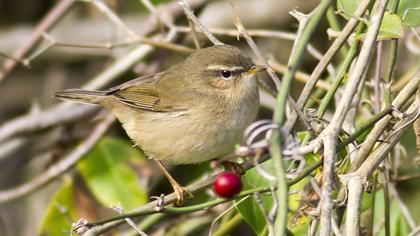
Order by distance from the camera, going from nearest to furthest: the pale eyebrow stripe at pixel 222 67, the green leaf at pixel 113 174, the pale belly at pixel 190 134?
the pale belly at pixel 190 134 < the pale eyebrow stripe at pixel 222 67 < the green leaf at pixel 113 174

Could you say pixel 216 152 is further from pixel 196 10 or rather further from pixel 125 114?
pixel 196 10

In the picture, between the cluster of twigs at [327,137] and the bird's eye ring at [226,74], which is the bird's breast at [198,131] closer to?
the bird's eye ring at [226,74]

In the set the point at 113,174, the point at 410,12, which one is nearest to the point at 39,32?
the point at 113,174

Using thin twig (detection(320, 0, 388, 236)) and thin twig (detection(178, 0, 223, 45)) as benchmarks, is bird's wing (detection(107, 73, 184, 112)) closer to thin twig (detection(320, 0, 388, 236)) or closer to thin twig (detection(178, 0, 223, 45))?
thin twig (detection(178, 0, 223, 45))

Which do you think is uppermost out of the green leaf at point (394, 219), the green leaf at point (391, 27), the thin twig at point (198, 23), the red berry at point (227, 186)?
the thin twig at point (198, 23)

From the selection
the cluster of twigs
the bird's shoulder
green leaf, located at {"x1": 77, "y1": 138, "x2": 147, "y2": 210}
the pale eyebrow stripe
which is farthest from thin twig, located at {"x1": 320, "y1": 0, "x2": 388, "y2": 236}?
green leaf, located at {"x1": 77, "y1": 138, "x2": 147, "y2": 210}

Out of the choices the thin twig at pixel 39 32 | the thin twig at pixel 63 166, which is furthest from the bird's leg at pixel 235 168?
the thin twig at pixel 39 32

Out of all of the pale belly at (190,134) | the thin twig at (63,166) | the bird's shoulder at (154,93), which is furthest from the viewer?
the thin twig at (63,166)
